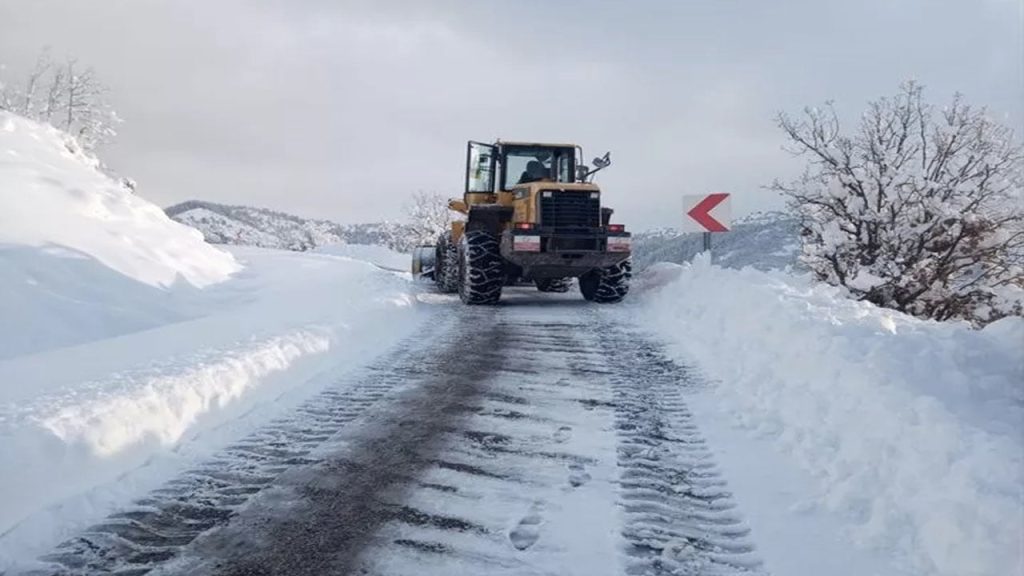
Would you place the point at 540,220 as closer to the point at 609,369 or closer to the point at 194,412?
the point at 609,369

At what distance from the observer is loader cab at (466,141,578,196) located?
1448cm

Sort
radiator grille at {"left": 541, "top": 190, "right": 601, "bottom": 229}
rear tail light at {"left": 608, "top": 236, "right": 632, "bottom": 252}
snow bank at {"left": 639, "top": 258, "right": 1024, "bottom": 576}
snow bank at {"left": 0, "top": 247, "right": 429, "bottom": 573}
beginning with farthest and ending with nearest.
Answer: rear tail light at {"left": 608, "top": 236, "right": 632, "bottom": 252}
radiator grille at {"left": 541, "top": 190, "right": 601, "bottom": 229}
snow bank at {"left": 0, "top": 247, "right": 429, "bottom": 573}
snow bank at {"left": 639, "top": 258, "right": 1024, "bottom": 576}

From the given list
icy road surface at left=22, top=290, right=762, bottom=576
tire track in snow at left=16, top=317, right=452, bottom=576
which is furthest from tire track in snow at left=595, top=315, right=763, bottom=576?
tire track in snow at left=16, top=317, right=452, bottom=576

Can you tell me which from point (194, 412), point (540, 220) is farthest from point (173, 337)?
point (540, 220)

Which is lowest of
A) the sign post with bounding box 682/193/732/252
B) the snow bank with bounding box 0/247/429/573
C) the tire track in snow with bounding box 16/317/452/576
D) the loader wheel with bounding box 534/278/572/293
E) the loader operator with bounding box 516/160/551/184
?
the tire track in snow with bounding box 16/317/452/576

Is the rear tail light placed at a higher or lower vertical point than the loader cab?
lower

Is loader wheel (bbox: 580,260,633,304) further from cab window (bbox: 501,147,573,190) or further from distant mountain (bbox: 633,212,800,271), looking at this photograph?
cab window (bbox: 501,147,573,190)

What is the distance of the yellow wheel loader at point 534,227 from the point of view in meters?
12.7

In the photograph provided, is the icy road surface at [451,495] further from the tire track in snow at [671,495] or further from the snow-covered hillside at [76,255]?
the snow-covered hillside at [76,255]

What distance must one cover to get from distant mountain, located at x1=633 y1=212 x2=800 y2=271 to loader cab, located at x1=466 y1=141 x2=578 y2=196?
6.65ft

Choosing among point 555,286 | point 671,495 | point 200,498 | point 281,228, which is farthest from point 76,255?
point 281,228

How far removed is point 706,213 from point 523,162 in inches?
158

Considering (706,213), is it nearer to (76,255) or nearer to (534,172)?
(534,172)

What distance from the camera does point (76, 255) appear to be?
1280cm
